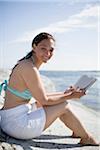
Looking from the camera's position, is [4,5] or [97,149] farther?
[4,5]

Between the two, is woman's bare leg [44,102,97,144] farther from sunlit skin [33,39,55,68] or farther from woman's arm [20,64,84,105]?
sunlit skin [33,39,55,68]

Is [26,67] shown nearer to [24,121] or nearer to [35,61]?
[35,61]

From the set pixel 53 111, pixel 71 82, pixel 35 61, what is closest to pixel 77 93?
pixel 53 111

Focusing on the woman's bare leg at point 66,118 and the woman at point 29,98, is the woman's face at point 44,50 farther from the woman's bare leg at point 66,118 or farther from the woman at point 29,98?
the woman's bare leg at point 66,118

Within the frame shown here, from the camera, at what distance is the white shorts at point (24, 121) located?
1633 millimetres

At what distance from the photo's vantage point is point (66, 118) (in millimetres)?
1744

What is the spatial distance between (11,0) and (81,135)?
91 cm

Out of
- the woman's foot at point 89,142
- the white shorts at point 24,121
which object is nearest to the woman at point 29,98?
the white shorts at point 24,121

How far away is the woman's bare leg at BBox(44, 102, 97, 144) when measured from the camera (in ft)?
5.48

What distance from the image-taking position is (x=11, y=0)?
2.00m

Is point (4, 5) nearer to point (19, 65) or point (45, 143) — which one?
point (19, 65)

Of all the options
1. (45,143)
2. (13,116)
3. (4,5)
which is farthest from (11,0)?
(45,143)

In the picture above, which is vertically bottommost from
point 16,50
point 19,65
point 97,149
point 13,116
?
point 97,149

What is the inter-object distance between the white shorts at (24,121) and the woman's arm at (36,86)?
0.25 ft
